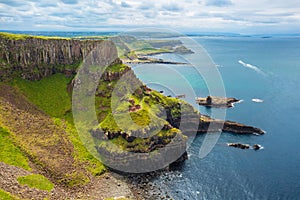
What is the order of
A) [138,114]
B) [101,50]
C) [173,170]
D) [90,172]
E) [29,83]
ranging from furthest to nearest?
[101,50] < [29,83] < [138,114] < [173,170] < [90,172]

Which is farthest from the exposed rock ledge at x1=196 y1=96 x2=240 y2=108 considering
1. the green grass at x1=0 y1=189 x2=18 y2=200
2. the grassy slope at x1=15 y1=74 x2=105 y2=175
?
the green grass at x1=0 y1=189 x2=18 y2=200

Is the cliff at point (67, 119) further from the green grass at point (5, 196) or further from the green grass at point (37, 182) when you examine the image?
the green grass at point (5, 196)

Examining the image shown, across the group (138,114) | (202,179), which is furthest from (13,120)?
(202,179)

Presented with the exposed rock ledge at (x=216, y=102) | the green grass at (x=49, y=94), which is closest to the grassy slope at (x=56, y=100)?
the green grass at (x=49, y=94)

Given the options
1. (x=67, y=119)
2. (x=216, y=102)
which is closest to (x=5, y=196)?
(x=67, y=119)

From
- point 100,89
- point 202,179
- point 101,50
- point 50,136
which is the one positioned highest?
point 101,50

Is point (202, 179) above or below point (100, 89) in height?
below

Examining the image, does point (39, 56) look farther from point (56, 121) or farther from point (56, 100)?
point (56, 121)

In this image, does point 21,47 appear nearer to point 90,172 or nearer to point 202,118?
point 90,172

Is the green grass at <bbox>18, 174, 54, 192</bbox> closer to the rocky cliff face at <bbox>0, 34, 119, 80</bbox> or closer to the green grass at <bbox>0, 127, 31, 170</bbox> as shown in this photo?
the green grass at <bbox>0, 127, 31, 170</bbox>
